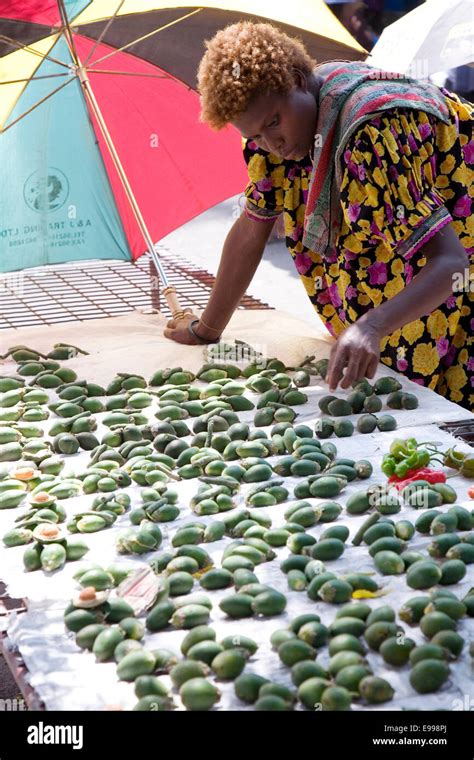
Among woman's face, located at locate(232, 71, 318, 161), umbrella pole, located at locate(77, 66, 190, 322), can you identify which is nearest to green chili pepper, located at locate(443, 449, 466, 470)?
woman's face, located at locate(232, 71, 318, 161)

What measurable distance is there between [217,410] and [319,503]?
0.62m

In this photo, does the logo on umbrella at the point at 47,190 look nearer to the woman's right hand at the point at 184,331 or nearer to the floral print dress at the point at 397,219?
the woman's right hand at the point at 184,331

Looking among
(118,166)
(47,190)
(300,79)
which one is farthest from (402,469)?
(47,190)

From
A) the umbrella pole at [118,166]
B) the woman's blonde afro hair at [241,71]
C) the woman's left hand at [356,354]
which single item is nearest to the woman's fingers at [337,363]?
the woman's left hand at [356,354]

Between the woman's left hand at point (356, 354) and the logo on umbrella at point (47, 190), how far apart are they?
188 cm

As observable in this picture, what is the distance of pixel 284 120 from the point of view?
261 cm

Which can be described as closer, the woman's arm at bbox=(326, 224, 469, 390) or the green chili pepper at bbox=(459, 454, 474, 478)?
the green chili pepper at bbox=(459, 454, 474, 478)

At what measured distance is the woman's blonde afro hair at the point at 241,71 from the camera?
2.49m

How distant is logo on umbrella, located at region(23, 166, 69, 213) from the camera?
3.93 meters

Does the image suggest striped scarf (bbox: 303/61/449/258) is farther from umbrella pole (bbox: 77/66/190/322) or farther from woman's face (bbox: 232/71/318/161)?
umbrella pole (bbox: 77/66/190/322)

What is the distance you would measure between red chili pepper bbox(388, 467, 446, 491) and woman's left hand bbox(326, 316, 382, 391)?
0.25 metres

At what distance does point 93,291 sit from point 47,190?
571 mm

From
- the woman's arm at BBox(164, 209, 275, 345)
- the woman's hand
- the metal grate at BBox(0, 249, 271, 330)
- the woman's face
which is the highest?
the woman's face
